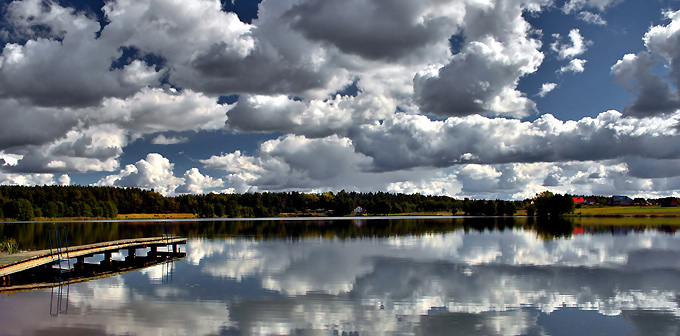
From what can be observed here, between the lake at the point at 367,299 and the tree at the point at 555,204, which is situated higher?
the tree at the point at 555,204

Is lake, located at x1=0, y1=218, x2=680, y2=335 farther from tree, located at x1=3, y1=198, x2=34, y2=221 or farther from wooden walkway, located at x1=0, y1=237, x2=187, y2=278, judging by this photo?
tree, located at x1=3, y1=198, x2=34, y2=221

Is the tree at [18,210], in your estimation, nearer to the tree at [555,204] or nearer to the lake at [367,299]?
the lake at [367,299]

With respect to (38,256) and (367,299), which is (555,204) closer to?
(367,299)

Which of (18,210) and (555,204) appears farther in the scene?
(555,204)

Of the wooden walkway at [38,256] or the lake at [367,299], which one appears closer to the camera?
the lake at [367,299]

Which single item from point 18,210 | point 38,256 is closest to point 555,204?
point 38,256

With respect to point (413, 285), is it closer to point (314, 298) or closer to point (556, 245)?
point (314, 298)

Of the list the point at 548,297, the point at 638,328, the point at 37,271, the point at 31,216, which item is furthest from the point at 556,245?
the point at 31,216

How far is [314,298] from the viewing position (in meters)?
25.6

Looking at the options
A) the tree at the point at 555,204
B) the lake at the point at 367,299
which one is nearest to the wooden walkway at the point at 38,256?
the lake at the point at 367,299

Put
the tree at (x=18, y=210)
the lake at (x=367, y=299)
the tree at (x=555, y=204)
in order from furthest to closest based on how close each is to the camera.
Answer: the tree at (x=555, y=204) < the tree at (x=18, y=210) < the lake at (x=367, y=299)

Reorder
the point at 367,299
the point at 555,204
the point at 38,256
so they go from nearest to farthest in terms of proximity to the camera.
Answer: the point at 367,299, the point at 38,256, the point at 555,204

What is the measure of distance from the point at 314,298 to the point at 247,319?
5.05m

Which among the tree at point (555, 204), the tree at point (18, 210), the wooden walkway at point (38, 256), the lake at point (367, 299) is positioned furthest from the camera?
the tree at point (555, 204)
